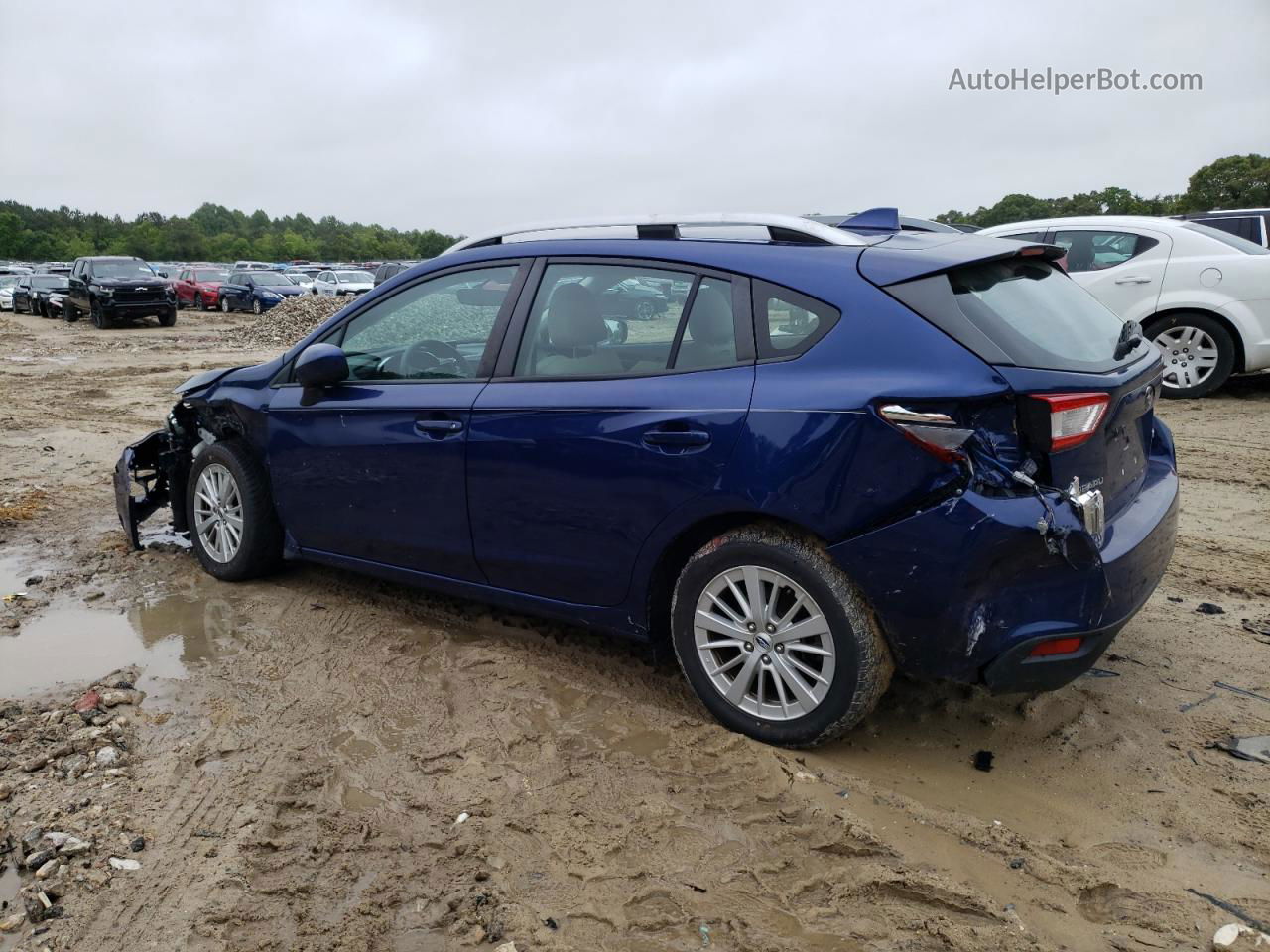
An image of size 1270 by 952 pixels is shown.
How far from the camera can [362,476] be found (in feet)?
14.5

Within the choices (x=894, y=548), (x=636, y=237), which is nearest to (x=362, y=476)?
(x=636, y=237)

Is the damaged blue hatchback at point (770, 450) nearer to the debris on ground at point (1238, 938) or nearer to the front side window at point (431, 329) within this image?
the front side window at point (431, 329)

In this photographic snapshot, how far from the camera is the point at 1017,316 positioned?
3248 mm

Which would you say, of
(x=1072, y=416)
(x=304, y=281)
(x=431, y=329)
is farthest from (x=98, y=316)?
(x=1072, y=416)

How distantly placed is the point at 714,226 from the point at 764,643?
5.18 ft

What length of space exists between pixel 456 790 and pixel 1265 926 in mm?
2285

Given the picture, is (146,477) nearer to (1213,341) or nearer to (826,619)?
(826,619)

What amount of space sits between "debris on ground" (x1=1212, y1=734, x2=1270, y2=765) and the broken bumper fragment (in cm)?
523

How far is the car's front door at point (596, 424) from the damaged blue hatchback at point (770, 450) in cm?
1

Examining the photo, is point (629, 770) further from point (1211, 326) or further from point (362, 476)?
point (1211, 326)

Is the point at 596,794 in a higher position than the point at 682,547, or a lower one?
lower

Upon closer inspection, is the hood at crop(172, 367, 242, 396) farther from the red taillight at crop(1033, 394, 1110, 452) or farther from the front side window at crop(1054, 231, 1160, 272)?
the front side window at crop(1054, 231, 1160, 272)

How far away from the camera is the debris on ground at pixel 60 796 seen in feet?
9.03

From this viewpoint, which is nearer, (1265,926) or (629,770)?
(1265,926)
